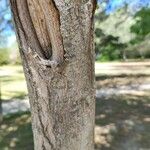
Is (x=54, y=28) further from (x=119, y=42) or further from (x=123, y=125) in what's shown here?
(x=119, y=42)

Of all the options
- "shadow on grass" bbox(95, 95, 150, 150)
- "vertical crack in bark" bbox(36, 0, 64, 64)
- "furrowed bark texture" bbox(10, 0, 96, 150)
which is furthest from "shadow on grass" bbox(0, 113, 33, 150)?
"vertical crack in bark" bbox(36, 0, 64, 64)

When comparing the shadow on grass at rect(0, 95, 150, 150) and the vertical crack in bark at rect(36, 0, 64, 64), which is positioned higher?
the vertical crack in bark at rect(36, 0, 64, 64)

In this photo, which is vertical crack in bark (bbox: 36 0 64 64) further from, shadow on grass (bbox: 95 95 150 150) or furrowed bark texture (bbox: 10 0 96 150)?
shadow on grass (bbox: 95 95 150 150)

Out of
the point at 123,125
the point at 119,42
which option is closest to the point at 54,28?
the point at 123,125

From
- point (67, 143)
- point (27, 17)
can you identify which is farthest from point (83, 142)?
point (27, 17)

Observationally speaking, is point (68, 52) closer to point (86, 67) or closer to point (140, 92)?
point (86, 67)
